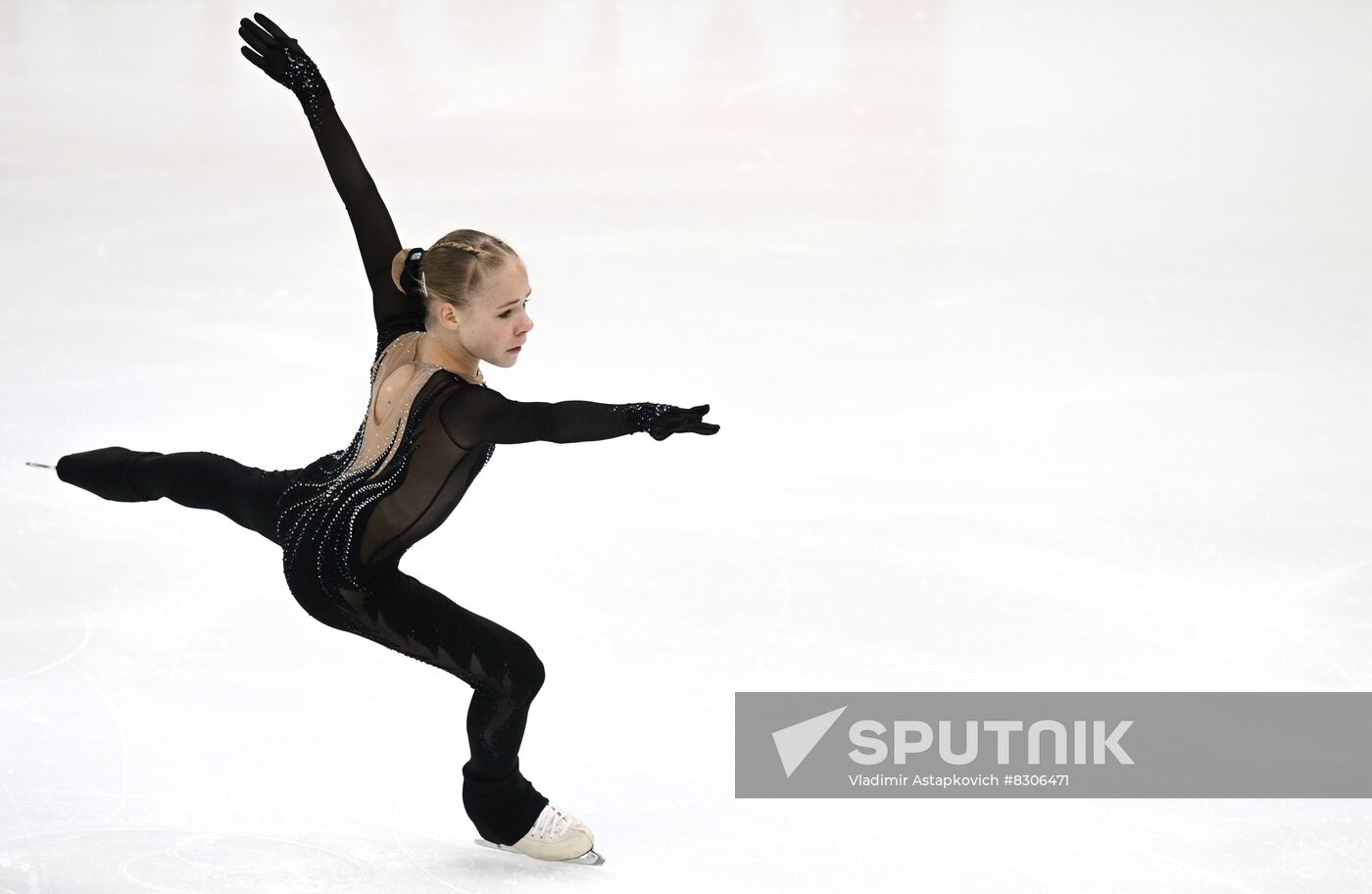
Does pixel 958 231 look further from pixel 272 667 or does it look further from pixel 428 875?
pixel 428 875

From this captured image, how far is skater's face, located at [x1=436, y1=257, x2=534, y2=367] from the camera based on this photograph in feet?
9.61

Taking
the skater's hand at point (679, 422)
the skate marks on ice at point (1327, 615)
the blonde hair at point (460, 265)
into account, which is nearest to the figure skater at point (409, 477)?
the blonde hair at point (460, 265)

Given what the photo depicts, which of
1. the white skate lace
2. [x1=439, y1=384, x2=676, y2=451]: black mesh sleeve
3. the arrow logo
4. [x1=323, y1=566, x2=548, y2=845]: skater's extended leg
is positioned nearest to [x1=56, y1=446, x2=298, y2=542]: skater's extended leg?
[x1=323, y1=566, x2=548, y2=845]: skater's extended leg

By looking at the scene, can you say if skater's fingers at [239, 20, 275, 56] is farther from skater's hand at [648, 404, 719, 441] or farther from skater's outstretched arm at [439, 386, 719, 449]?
skater's hand at [648, 404, 719, 441]

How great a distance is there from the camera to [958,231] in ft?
25.5

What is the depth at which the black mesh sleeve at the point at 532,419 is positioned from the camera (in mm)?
2633

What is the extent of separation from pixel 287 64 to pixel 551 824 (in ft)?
4.93

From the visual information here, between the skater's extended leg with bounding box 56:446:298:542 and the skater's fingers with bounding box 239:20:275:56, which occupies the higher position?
the skater's fingers with bounding box 239:20:275:56

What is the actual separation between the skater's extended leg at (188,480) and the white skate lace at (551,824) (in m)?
0.73

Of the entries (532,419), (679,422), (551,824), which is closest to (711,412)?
(551,824)

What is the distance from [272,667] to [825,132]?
5.65 metres

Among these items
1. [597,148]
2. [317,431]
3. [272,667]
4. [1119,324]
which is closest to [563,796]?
[272,667]

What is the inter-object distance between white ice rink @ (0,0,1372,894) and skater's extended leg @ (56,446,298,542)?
2.00ft

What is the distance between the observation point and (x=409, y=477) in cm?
300
